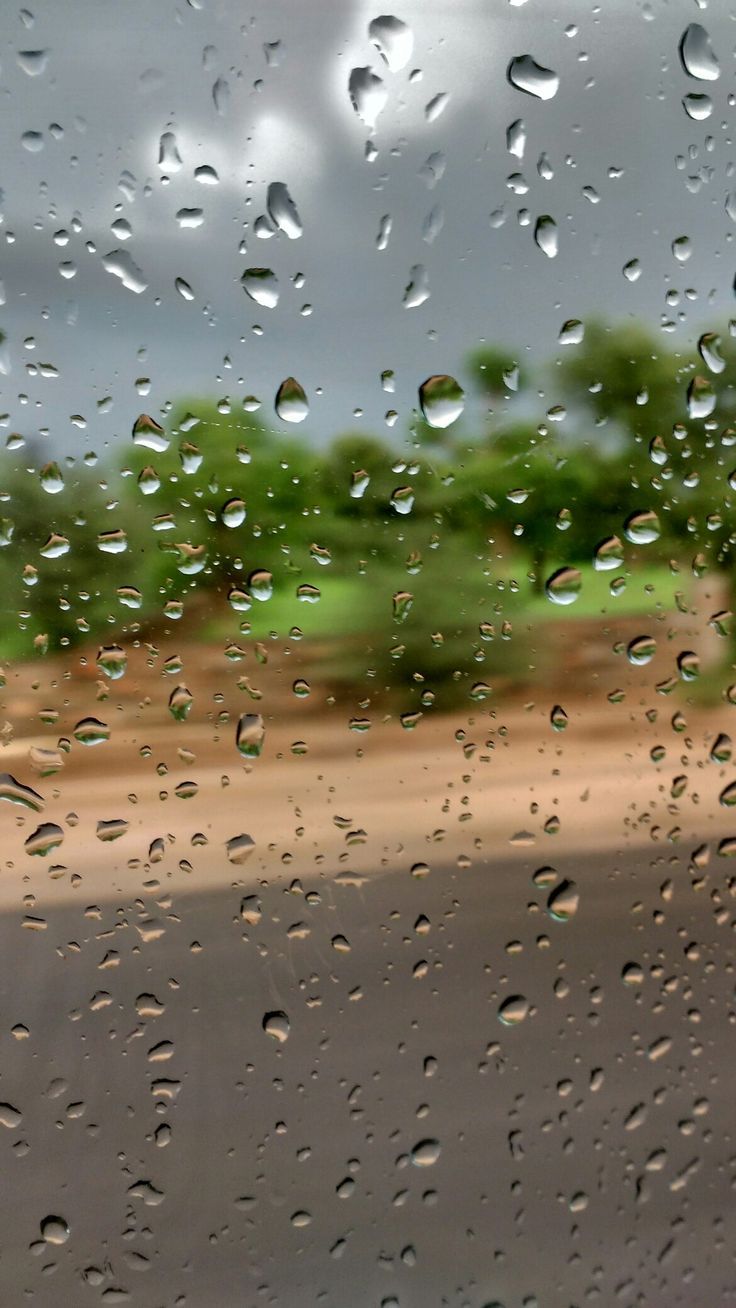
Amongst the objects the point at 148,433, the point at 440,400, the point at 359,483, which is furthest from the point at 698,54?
the point at 148,433

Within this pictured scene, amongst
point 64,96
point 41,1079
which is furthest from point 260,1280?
point 64,96

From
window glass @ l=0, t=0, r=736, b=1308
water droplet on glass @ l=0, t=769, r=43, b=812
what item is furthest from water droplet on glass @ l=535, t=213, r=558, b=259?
water droplet on glass @ l=0, t=769, r=43, b=812

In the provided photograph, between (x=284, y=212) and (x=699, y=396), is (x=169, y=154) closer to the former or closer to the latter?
(x=284, y=212)

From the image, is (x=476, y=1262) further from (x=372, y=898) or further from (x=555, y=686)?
(x=555, y=686)

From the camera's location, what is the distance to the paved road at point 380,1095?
844 millimetres

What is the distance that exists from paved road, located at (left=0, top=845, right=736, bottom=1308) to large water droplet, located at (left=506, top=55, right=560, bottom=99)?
676 mm

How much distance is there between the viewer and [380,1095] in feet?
2.91

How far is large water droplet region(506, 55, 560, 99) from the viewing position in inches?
33.9

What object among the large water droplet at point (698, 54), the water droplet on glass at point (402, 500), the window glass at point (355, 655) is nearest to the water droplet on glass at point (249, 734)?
the window glass at point (355, 655)

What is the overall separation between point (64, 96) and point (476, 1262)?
108 centimetres

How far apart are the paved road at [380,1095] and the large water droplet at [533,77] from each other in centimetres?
68

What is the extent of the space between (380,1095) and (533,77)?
3.00ft

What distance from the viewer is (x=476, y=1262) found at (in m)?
0.91

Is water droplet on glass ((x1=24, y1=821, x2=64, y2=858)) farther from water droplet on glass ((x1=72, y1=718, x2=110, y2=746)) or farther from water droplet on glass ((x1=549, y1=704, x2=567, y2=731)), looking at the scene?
water droplet on glass ((x1=549, y1=704, x2=567, y2=731))
